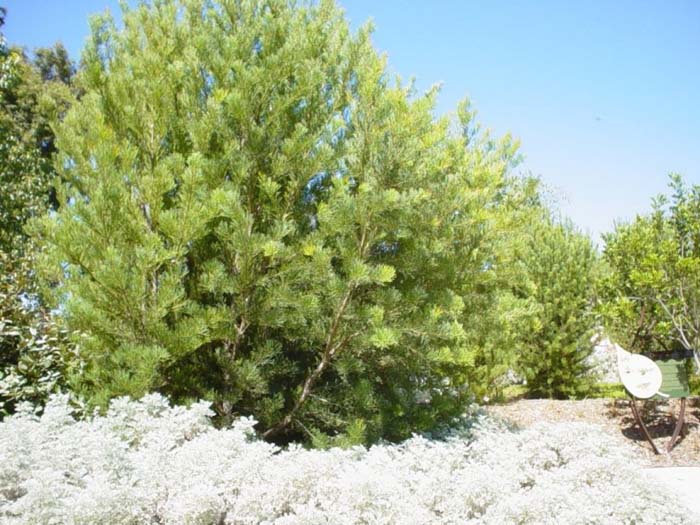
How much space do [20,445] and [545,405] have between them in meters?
8.10

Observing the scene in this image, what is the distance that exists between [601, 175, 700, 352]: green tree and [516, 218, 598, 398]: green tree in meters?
1.22

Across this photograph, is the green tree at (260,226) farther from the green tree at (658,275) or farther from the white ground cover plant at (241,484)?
the green tree at (658,275)

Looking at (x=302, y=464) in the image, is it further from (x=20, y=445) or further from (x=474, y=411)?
(x=474, y=411)

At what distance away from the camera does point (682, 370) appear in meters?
7.74

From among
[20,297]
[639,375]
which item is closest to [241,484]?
[20,297]

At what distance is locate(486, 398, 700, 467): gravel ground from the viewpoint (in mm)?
7542

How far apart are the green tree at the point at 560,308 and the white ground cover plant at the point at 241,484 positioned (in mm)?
6379

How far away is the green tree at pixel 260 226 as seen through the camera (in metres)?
3.97

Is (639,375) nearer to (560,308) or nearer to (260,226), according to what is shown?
(560,308)

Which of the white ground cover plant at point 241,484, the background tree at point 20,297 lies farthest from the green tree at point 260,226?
the background tree at point 20,297

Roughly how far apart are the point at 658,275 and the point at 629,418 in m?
2.74

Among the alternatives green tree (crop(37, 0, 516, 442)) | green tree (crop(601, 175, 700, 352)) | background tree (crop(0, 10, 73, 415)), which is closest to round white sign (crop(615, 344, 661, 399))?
green tree (crop(601, 175, 700, 352))

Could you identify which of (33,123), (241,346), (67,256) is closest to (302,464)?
(241,346)

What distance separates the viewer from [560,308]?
1025 centimetres
